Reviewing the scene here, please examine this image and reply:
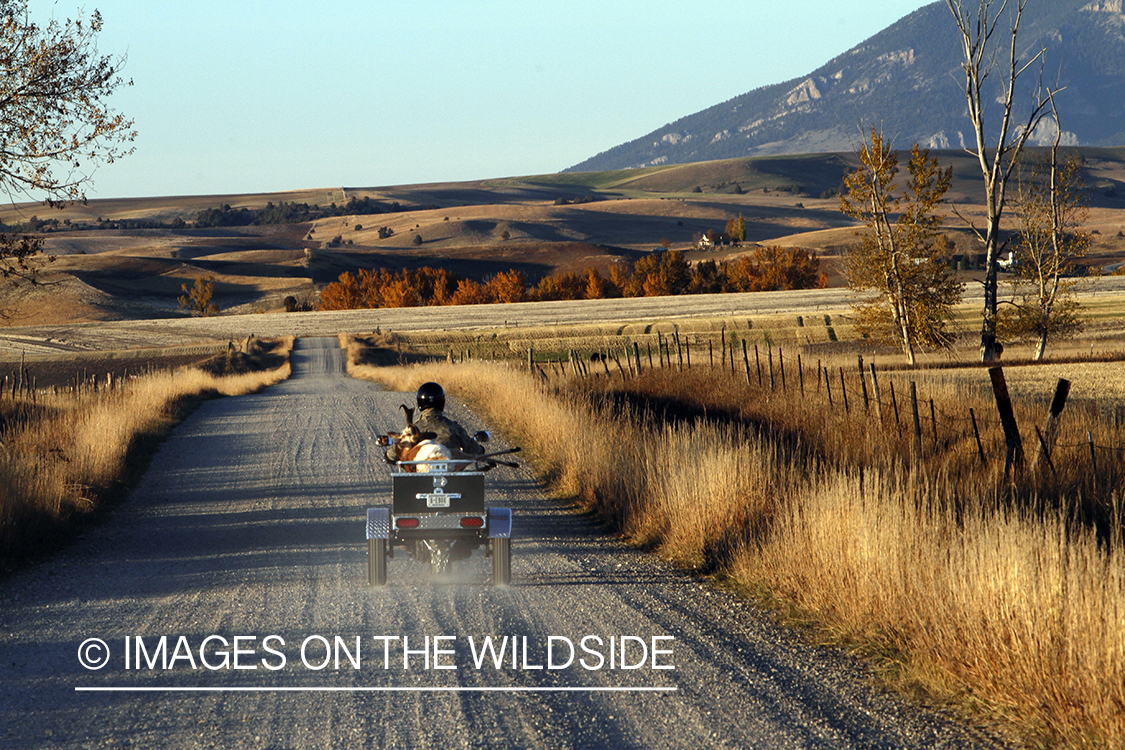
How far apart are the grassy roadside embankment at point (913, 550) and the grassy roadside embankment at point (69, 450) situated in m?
5.88

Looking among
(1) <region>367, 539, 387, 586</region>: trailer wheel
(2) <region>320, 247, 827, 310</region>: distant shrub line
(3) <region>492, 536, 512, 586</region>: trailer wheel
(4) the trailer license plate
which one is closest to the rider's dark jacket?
(4) the trailer license plate

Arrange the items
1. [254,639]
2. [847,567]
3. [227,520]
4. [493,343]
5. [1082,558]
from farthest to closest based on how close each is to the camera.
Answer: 1. [493,343]
2. [227,520]
3. [847,567]
4. [254,639]
5. [1082,558]

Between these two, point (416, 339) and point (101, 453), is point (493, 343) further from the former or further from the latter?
→ point (101, 453)

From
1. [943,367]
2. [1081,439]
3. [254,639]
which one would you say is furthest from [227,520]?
[943,367]

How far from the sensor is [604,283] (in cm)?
13850

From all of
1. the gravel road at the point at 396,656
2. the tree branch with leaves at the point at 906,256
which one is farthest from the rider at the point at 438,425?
the tree branch with leaves at the point at 906,256

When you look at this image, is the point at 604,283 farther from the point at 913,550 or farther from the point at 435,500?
the point at 913,550

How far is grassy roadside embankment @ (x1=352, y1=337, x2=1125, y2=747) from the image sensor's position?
5109mm

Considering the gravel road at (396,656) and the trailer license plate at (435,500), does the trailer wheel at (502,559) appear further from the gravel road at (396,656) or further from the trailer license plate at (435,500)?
the trailer license plate at (435,500)

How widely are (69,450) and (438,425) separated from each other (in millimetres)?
8399

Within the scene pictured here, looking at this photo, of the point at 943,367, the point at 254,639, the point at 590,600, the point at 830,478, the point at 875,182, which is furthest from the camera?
the point at 875,182

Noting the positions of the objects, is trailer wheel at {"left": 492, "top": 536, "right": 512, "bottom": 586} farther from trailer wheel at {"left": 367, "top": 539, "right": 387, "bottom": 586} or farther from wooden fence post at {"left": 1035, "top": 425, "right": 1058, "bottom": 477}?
wooden fence post at {"left": 1035, "top": 425, "right": 1058, "bottom": 477}

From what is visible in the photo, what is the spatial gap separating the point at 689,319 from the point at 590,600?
64024mm

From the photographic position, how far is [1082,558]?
6066 mm
